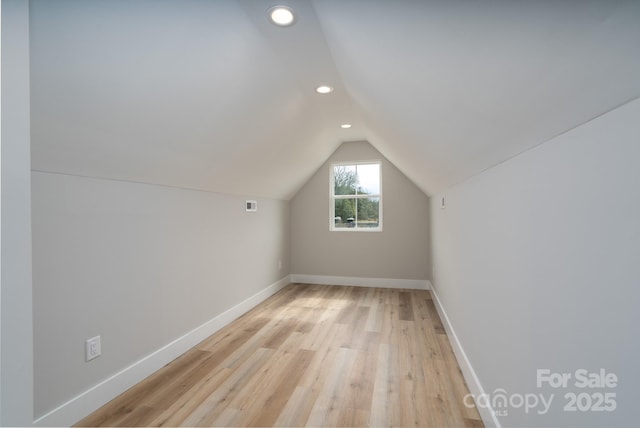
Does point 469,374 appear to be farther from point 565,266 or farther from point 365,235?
point 365,235

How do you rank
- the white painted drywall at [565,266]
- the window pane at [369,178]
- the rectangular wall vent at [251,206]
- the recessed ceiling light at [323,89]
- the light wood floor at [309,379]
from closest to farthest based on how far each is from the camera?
1. the white painted drywall at [565,266]
2. the light wood floor at [309,379]
3. the recessed ceiling light at [323,89]
4. the rectangular wall vent at [251,206]
5. the window pane at [369,178]

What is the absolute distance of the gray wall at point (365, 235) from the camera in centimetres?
466

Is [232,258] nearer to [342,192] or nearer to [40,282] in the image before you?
[40,282]

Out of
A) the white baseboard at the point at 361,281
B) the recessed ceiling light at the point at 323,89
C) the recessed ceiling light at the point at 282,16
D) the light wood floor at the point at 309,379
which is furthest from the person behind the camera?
the white baseboard at the point at 361,281

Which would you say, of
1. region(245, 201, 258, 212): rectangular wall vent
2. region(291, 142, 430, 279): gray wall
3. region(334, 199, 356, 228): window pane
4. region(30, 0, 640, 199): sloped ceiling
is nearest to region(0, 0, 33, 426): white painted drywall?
region(30, 0, 640, 199): sloped ceiling

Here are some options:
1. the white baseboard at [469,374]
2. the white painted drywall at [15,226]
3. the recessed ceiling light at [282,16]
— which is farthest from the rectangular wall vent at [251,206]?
the white painted drywall at [15,226]

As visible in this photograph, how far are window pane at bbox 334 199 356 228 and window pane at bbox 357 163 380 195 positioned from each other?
0.28 meters

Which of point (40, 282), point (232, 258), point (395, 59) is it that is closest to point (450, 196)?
point (395, 59)

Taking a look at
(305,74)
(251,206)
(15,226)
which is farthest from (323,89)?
(15,226)

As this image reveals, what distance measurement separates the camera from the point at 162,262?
231cm


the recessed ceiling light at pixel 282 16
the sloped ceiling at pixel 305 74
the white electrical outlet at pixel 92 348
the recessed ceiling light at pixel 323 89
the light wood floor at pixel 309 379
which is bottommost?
the light wood floor at pixel 309 379

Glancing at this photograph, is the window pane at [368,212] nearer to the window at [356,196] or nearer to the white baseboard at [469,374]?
the window at [356,196]

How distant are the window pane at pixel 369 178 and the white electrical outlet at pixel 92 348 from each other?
3934 millimetres

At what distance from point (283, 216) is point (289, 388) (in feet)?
9.97
